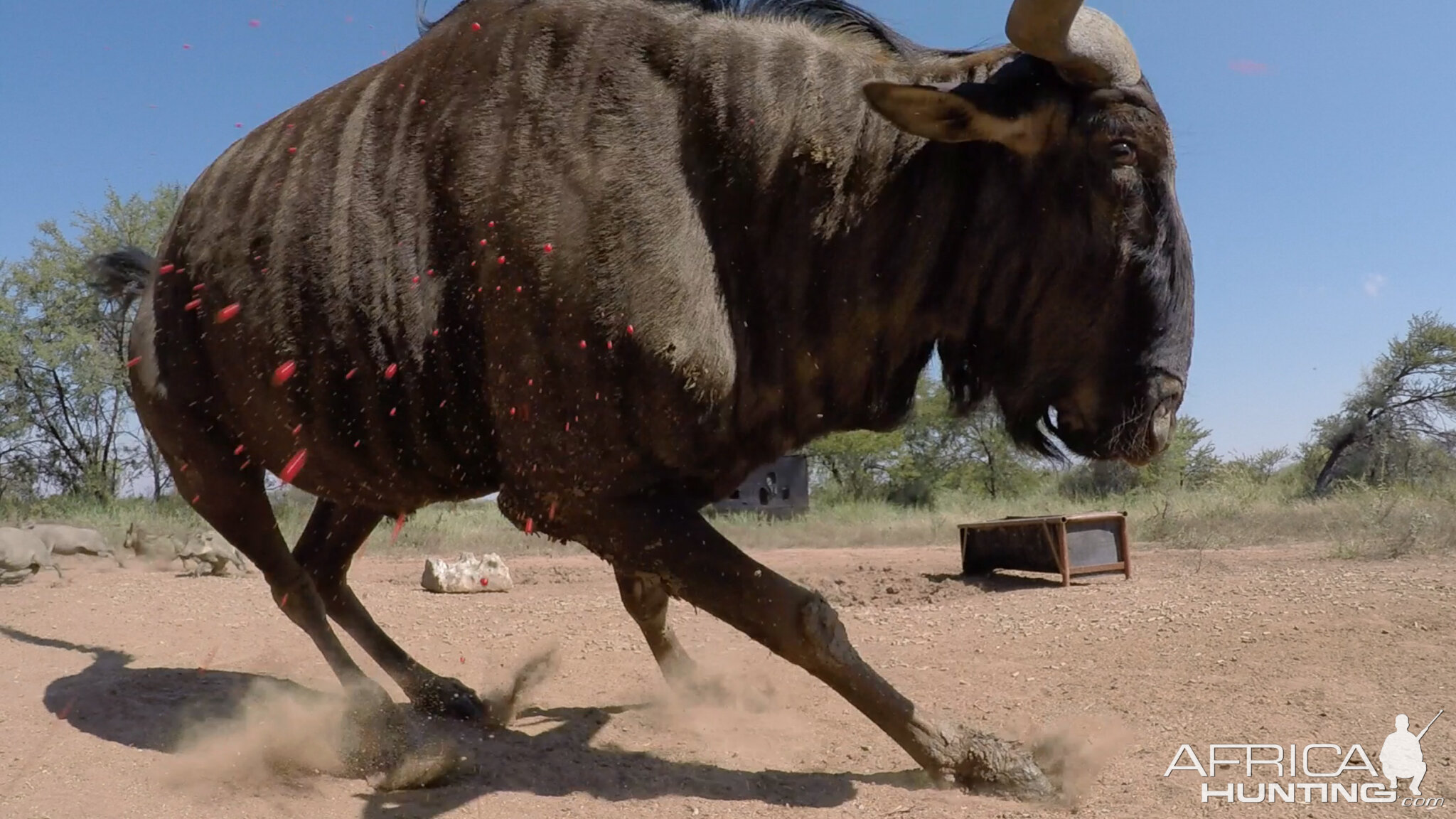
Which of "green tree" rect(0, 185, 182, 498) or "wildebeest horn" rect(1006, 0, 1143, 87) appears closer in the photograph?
"wildebeest horn" rect(1006, 0, 1143, 87)

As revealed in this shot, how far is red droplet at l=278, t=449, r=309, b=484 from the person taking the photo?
3354 mm

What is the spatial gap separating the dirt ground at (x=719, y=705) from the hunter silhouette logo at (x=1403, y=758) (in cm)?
4

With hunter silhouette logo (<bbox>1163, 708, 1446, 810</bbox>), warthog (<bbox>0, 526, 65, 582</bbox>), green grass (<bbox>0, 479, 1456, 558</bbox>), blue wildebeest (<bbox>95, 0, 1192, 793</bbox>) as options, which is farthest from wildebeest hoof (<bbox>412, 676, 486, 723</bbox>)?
green grass (<bbox>0, 479, 1456, 558</bbox>)

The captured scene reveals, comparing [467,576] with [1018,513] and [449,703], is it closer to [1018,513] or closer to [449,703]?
[449,703]

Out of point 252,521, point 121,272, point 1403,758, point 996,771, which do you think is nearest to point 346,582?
point 252,521

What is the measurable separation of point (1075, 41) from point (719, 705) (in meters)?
2.73

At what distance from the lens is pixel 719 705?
4.07m

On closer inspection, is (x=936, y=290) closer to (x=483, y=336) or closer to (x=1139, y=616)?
(x=483, y=336)

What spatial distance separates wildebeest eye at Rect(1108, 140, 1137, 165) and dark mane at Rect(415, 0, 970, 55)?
0.70m

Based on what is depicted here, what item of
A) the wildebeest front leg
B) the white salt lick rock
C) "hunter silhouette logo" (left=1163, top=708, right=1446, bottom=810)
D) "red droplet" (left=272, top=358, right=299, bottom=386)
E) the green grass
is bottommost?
the green grass

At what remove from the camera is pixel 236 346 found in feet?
11.0

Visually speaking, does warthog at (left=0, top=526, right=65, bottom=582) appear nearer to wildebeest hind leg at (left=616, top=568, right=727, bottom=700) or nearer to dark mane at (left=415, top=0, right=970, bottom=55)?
wildebeest hind leg at (left=616, top=568, right=727, bottom=700)

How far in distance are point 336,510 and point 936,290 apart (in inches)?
117

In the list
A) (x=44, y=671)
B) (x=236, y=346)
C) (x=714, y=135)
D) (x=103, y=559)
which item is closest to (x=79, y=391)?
(x=103, y=559)
